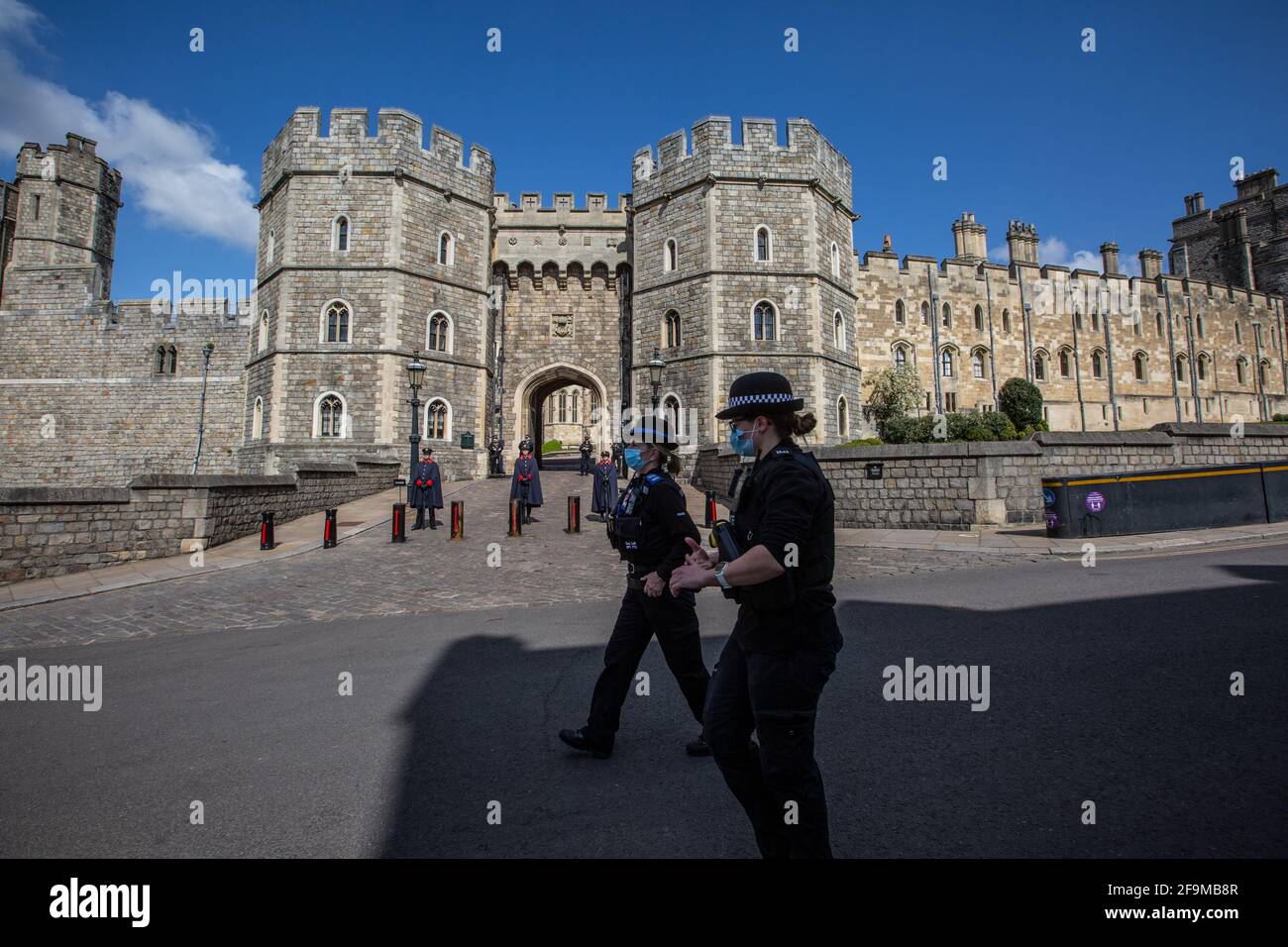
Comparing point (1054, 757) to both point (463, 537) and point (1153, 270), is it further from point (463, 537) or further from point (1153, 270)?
point (1153, 270)

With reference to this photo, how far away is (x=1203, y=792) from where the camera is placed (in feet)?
9.11

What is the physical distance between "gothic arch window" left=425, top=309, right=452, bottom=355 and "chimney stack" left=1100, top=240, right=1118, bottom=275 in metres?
38.5

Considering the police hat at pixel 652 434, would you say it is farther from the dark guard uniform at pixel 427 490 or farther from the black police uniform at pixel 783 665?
the dark guard uniform at pixel 427 490

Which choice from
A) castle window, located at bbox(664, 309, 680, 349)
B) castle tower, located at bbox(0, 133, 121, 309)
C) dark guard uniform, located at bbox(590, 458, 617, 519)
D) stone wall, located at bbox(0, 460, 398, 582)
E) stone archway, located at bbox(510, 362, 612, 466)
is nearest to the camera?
stone wall, located at bbox(0, 460, 398, 582)

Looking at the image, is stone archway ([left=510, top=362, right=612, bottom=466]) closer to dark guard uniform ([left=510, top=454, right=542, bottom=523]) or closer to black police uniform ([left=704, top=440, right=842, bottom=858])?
dark guard uniform ([left=510, top=454, right=542, bottom=523])

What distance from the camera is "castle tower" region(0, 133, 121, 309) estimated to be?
1193 inches

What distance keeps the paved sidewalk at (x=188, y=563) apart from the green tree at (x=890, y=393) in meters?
23.8

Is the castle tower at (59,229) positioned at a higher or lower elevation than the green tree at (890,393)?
higher

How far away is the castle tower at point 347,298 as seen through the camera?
74.7 ft

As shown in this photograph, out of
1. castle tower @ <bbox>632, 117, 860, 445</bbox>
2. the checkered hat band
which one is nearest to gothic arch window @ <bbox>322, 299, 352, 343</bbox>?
castle tower @ <bbox>632, 117, 860, 445</bbox>

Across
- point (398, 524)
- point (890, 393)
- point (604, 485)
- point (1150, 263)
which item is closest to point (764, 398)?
point (398, 524)

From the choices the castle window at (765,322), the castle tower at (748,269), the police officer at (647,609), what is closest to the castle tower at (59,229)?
the castle tower at (748,269)
